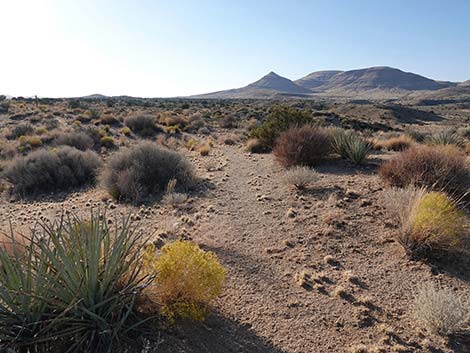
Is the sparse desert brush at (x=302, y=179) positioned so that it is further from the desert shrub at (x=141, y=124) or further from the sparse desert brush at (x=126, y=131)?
the sparse desert brush at (x=126, y=131)

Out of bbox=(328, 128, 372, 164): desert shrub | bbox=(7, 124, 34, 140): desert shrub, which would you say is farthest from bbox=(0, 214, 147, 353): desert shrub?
bbox=(7, 124, 34, 140): desert shrub

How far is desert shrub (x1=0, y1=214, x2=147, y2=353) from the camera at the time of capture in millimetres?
3010

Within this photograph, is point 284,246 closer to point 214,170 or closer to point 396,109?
point 214,170

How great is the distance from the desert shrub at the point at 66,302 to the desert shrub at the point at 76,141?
53.2ft

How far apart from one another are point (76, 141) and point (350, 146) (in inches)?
579

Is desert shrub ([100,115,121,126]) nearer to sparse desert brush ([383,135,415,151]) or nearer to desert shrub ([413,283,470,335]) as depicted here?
sparse desert brush ([383,135,415,151])

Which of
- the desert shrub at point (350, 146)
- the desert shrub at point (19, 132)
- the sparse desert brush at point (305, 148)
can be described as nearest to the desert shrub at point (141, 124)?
the desert shrub at point (19, 132)

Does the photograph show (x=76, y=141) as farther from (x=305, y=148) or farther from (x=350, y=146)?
(x=350, y=146)

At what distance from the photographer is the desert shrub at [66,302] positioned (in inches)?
118

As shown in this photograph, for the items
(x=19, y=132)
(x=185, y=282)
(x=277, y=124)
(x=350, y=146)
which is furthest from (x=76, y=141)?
(x=185, y=282)

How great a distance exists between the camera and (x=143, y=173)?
11.0 m

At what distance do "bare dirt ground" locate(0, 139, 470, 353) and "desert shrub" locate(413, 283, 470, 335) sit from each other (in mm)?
136

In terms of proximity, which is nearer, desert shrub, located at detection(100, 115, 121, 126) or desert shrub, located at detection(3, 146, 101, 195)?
desert shrub, located at detection(3, 146, 101, 195)

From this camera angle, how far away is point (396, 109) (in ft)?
159
